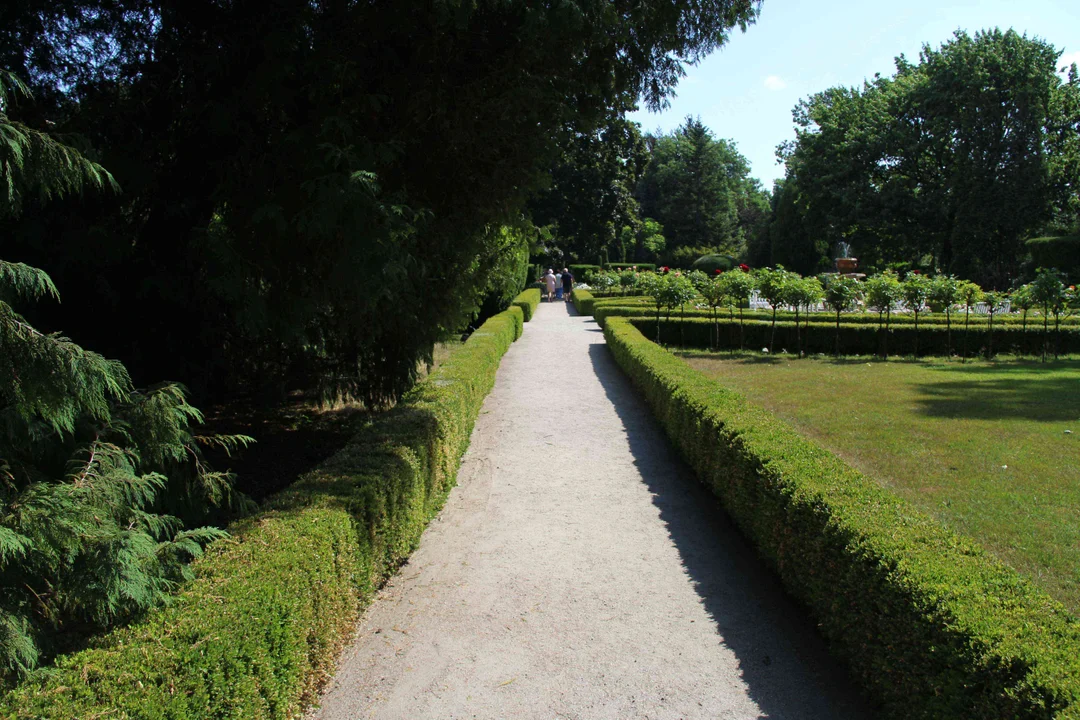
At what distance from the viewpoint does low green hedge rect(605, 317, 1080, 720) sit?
2637 mm

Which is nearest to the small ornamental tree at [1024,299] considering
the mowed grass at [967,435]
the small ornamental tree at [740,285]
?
the mowed grass at [967,435]

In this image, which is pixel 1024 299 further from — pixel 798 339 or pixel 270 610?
pixel 270 610

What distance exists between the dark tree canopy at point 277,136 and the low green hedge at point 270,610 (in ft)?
5.26

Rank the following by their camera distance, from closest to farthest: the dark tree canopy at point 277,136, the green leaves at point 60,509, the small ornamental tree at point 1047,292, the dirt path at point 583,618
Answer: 1. the green leaves at point 60,509
2. the dirt path at point 583,618
3. the dark tree canopy at point 277,136
4. the small ornamental tree at point 1047,292

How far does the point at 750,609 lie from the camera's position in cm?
480

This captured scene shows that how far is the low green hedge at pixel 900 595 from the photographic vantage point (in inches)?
104

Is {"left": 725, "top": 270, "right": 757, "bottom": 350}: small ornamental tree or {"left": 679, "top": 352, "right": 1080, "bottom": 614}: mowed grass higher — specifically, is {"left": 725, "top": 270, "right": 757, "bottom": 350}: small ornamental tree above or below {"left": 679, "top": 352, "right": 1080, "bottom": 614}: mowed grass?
above

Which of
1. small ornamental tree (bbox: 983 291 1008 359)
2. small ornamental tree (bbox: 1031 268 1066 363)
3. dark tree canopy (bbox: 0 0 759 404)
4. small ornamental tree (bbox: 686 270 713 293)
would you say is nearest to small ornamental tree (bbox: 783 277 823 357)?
small ornamental tree (bbox: 686 270 713 293)

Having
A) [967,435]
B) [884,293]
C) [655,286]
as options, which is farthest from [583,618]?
[884,293]

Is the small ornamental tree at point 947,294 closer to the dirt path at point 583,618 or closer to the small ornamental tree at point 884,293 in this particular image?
the small ornamental tree at point 884,293

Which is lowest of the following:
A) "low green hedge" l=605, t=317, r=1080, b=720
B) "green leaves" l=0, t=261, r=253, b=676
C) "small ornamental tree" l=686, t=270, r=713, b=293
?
"low green hedge" l=605, t=317, r=1080, b=720

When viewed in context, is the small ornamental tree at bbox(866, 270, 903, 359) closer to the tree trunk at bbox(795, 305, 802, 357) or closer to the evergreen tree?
the tree trunk at bbox(795, 305, 802, 357)

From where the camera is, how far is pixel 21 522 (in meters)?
2.57

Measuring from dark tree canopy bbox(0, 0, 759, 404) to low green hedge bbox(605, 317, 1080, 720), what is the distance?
3171mm
